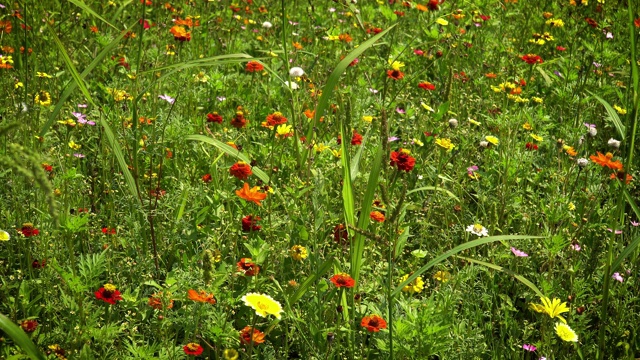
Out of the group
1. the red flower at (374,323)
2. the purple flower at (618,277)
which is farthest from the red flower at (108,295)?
the purple flower at (618,277)

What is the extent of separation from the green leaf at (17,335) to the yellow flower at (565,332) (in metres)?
1.31

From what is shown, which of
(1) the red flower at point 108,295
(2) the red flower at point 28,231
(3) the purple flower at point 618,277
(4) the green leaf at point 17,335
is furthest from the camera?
(3) the purple flower at point 618,277

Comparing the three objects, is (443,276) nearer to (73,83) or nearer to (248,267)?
(248,267)

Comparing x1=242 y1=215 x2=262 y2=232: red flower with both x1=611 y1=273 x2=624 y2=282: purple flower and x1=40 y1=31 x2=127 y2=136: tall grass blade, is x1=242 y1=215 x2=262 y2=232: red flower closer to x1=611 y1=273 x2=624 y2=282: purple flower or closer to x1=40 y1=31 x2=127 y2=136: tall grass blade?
x1=40 y1=31 x2=127 y2=136: tall grass blade

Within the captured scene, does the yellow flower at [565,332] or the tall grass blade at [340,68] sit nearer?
the yellow flower at [565,332]

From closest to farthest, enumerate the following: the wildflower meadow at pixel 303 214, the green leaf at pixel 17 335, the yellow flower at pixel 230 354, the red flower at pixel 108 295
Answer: the green leaf at pixel 17 335, the yellow flower at pixel 230 354, the red flower at pixel 108 295, the wildflower meadow at pixel 303 214

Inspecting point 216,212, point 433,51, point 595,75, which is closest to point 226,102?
point 216,212

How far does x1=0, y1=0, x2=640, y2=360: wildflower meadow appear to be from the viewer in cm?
175

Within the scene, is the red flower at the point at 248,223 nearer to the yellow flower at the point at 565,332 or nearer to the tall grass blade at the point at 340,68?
the tall grass blade at the point at 340,68

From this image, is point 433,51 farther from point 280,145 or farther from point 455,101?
point 280,145

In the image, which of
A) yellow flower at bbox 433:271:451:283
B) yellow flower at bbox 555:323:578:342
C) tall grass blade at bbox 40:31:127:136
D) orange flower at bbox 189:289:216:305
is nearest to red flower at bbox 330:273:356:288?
orange flower at bbox 189:289:216:305

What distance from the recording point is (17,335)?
4.21 ft

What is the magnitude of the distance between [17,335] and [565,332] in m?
Answer: 1.36

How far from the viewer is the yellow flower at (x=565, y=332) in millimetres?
1784
